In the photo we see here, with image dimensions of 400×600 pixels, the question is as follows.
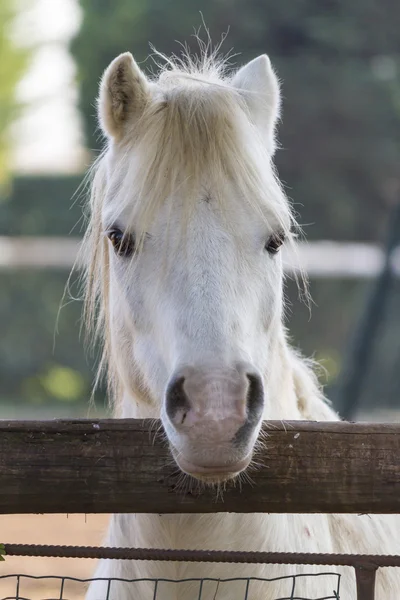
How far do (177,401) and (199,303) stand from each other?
0.91 ft

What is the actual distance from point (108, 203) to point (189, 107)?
385 mm

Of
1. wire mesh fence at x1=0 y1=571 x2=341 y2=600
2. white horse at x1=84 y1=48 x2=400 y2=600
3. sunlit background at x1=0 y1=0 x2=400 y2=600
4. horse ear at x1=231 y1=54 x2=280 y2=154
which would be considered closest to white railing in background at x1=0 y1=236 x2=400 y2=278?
sunlit background at x1=0 y1=0 x2=400 y2=600

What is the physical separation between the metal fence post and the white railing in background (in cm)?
1231

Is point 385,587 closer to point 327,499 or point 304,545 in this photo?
point 304,545

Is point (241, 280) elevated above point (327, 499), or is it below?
above

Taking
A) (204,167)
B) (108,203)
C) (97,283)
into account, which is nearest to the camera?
(204,167)

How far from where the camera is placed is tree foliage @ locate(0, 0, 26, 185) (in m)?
21.8

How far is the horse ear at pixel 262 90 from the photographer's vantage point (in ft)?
9.59

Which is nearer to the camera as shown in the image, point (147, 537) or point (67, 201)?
point (147, 537)

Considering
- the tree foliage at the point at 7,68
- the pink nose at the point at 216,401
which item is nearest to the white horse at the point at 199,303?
the pink nose at the point at 216,401

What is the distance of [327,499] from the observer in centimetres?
211

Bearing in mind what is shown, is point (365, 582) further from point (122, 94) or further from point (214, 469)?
point (122, 94)

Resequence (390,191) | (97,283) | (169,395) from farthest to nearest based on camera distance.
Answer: (390,191)
(97,283)
(169,395)

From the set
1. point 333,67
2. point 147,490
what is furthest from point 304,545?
point 333,67
